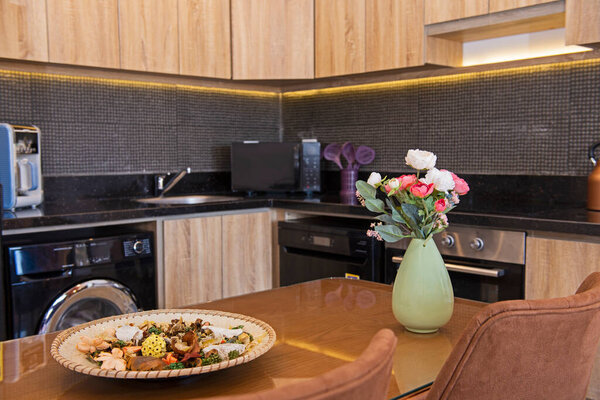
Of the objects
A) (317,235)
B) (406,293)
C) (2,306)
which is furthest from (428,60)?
(2,306)

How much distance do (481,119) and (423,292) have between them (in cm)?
211

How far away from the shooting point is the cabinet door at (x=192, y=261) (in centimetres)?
295

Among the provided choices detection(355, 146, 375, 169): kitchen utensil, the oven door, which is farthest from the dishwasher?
detection(355, 146, 375, 169): kitchen utensil

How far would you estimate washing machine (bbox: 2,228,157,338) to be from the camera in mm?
2451

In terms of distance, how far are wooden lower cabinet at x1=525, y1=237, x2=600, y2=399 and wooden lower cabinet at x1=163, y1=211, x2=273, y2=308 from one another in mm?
1479

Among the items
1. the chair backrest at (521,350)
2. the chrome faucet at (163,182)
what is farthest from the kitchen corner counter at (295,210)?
the chair backrest at (521,350)

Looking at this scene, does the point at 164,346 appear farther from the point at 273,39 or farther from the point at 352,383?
the point at 273,39

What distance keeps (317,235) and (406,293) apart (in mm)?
1797

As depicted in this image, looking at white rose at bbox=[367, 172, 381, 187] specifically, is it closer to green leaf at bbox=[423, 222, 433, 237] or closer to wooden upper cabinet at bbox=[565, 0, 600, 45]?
green leaf at bbox=[423, 222, 433, 237]

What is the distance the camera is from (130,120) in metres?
3.52

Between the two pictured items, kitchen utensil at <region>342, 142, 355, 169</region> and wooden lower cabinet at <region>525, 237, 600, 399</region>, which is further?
kitchen utensil at <region>342, 142, 355, 169</region>

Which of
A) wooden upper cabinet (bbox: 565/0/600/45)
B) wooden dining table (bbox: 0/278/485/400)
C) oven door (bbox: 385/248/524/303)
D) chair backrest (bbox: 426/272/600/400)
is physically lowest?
oven door (bbox: 385/248/524/303)

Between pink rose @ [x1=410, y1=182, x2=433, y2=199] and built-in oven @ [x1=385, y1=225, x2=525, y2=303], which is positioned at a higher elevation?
pink rose @ [x1=410, y1=182, x2=433, y2=199]

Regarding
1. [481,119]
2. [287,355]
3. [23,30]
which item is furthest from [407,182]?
[23,30]
